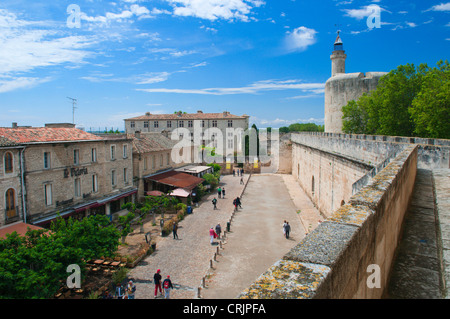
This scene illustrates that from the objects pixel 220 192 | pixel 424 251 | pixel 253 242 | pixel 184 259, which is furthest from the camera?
pixel 220 192

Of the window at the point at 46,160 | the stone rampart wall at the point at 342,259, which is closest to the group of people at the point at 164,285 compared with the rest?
the stone rampart wall at the point at 342,259

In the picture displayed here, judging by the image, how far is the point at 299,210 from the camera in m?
25.6

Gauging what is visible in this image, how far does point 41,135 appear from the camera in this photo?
64.8ft

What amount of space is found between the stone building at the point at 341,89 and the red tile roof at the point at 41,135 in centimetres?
3161

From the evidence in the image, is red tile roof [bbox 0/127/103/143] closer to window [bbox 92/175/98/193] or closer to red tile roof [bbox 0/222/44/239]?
window [bbox 92/175/98/193]

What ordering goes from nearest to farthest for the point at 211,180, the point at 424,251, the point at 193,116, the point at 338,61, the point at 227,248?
the point at 424,251 → the point at 227,248 → the point at 211,180 → the point at 338,61 → the point at 193,116

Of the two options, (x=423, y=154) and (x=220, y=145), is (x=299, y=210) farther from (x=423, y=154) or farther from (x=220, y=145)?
(x=220, y=145)

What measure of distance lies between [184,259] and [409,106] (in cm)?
2264

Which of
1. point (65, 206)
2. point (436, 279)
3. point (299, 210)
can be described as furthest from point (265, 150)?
point (436, 279)

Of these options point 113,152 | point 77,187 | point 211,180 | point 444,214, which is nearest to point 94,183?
point 77,187

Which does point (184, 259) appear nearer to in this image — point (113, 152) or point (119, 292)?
point (119, 292)

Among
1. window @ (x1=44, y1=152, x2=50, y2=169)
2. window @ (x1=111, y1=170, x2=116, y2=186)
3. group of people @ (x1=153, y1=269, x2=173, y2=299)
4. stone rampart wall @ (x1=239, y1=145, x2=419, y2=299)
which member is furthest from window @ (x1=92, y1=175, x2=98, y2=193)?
stone rampart wall @ (x1=239, y1=145, x2=419, y2=299)

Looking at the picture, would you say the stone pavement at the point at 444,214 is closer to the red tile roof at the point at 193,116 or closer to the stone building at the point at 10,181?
the stone building at the point at 10,181
